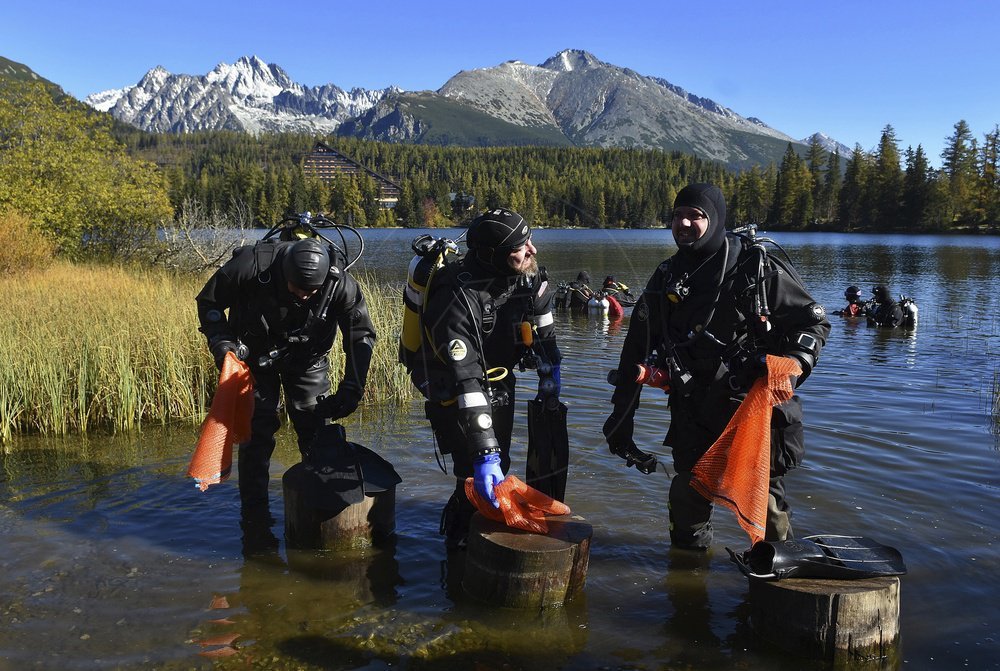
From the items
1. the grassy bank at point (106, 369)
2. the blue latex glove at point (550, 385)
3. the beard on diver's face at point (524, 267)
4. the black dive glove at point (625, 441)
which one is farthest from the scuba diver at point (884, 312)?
the beard on diver's face at point (524, 267)

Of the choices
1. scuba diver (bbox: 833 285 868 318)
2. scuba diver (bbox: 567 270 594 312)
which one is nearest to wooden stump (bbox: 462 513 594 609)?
scuba diver (bbox: 567 270 594 312)

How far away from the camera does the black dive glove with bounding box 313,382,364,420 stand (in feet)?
15.8

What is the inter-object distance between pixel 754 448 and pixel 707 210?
1334 mm

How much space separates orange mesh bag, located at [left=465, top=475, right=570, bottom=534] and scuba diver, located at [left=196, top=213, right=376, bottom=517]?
1.28 meters

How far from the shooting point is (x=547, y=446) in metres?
4.54

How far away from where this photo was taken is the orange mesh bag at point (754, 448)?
3.64 m

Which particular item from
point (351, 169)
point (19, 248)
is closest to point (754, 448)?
point (351, 169)

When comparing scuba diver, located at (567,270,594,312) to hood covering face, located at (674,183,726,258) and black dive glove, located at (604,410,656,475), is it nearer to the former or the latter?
black dive glove, located at (604,410,656,475)

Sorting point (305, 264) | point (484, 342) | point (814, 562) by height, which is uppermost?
point (305, 264)

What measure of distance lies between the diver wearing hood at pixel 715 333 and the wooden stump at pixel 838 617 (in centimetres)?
63

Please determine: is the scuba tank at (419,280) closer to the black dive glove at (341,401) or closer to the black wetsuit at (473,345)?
the black wetsuit at (473,345)

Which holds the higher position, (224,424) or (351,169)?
(351,169)

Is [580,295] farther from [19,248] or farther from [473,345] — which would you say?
[473,345]

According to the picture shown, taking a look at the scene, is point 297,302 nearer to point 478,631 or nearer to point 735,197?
point 478,631
